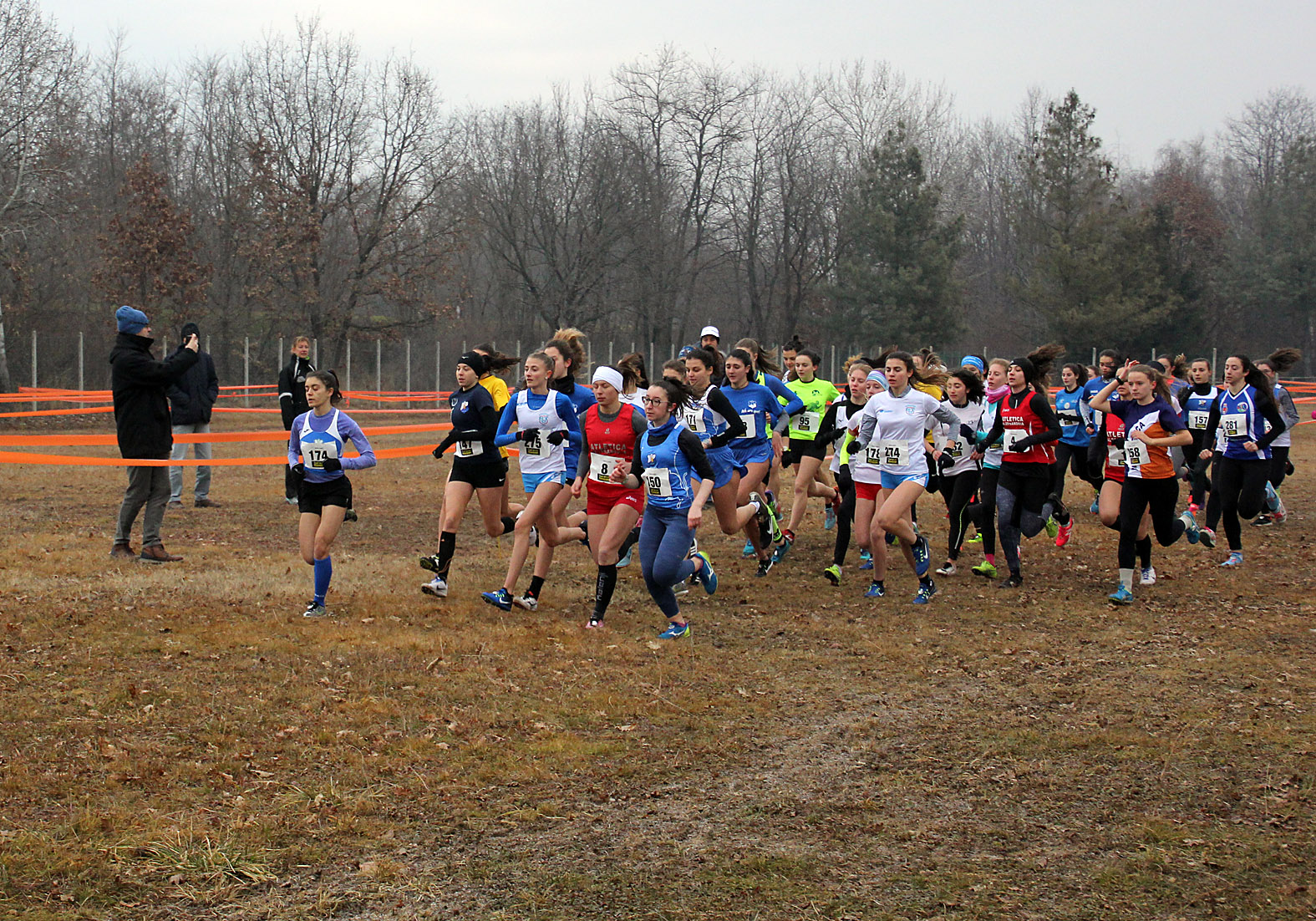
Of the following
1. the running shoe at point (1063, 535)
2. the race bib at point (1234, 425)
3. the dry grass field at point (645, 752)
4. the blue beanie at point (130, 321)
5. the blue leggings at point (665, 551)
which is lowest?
the dry grass field at point (645, 752)

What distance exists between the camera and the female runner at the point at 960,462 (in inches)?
426

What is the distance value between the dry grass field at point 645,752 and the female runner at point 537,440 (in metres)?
0.58

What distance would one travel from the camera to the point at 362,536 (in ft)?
42.7

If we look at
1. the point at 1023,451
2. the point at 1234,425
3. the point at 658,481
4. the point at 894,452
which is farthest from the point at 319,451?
the point at 1234,425

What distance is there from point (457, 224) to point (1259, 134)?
46.8 metres

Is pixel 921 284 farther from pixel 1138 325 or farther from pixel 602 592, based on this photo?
pixel 602 592

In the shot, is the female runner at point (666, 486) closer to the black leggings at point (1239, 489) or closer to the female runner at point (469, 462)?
the female runner at point (469, 462)

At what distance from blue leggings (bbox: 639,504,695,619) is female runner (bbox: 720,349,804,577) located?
238 centimetres

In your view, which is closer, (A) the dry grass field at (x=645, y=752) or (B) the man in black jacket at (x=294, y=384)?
(A) the dry grass field at (x=645, y=752)

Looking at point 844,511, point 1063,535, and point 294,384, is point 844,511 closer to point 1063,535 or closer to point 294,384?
point 1063,535

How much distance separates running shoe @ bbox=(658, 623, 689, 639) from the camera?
8492 millimetres

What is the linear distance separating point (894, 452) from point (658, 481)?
2224 mm

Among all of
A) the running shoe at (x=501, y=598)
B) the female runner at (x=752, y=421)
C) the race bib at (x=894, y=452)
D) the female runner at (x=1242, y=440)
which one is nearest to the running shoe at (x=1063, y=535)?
the female runner at (x=1242, y=440)

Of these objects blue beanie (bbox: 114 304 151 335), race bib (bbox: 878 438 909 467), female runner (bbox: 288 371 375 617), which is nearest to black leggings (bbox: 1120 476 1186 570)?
race bib (bbox: 878 438 909 467)
